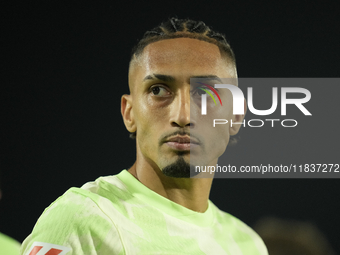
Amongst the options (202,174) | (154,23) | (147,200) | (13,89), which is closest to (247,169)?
(202,174)

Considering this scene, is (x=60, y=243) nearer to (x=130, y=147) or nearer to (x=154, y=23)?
(x=130, y=147)

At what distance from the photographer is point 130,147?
1.58 m

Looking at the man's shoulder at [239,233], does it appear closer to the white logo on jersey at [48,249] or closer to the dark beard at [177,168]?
the dark beard at [177,168]

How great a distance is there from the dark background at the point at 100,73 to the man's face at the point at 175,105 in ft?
1.40

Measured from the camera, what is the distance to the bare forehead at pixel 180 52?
1104 mm

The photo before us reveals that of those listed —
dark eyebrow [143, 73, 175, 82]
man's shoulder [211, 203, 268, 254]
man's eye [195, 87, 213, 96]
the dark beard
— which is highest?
dark eyebrow [143, 73, 175, 82]

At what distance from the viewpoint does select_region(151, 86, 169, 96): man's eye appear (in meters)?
1.09

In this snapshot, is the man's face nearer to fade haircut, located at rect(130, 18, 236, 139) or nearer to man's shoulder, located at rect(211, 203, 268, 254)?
fade haircut, located at rect(130, 18, 236, 139)

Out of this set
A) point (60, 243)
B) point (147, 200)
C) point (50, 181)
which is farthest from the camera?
point (50, 181)

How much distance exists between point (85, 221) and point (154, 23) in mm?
952

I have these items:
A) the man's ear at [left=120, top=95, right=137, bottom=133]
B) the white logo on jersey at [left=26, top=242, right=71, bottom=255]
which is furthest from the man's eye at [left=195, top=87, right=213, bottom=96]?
the white logo on jersey at [left=26, top=242, right=71, bottom=255]

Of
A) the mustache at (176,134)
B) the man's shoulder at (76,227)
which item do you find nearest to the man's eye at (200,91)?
the mustache at (176,134)

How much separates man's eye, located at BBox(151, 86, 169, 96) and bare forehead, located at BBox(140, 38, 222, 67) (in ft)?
0.25

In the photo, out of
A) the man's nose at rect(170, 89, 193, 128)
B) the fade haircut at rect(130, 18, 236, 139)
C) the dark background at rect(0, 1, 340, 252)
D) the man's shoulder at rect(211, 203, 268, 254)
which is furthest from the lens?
the dark background at rect(0, 1, 340, 252)
